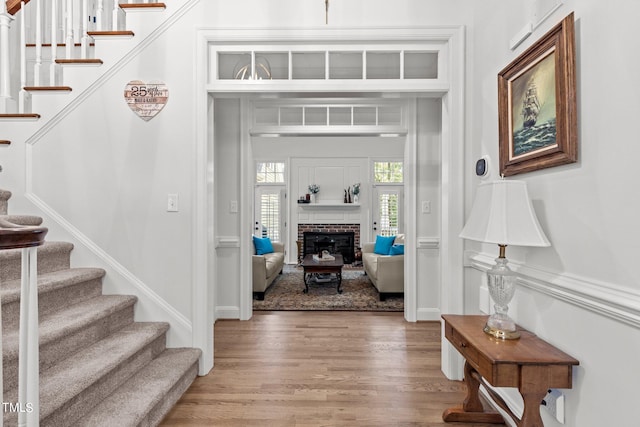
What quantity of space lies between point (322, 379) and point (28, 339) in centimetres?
184

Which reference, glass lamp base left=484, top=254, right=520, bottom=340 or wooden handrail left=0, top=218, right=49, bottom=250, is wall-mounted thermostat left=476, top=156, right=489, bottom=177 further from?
wooden handrail left=0, top=218, right=49, bottom=250

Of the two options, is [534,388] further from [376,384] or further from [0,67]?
[0,67]

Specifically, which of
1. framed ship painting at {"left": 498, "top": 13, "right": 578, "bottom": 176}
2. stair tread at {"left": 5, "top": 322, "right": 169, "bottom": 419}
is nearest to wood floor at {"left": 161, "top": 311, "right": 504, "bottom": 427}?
stair tread at {"left": 5, "top": 322, "right": 169, "bottom": 419}

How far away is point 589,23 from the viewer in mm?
1353

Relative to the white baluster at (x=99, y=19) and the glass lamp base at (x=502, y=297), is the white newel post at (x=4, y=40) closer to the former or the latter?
the white baluster at (x=99, y=19)

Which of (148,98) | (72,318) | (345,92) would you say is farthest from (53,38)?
(345,92)

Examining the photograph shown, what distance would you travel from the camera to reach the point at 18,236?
1001 mm

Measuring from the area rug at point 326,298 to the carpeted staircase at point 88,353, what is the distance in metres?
2.00

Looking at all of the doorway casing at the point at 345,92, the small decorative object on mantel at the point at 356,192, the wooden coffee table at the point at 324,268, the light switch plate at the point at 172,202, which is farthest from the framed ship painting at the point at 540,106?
the small decorative object on mantel at the point at 356,192

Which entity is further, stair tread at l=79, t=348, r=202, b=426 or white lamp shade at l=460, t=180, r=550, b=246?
stair tread at l=79, t=348, r=202, b=426

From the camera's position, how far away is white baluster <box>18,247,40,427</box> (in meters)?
1.07

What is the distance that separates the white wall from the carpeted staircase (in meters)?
2.01

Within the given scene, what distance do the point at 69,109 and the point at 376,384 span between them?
116 inches

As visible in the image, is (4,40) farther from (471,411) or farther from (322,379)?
(471,411)
